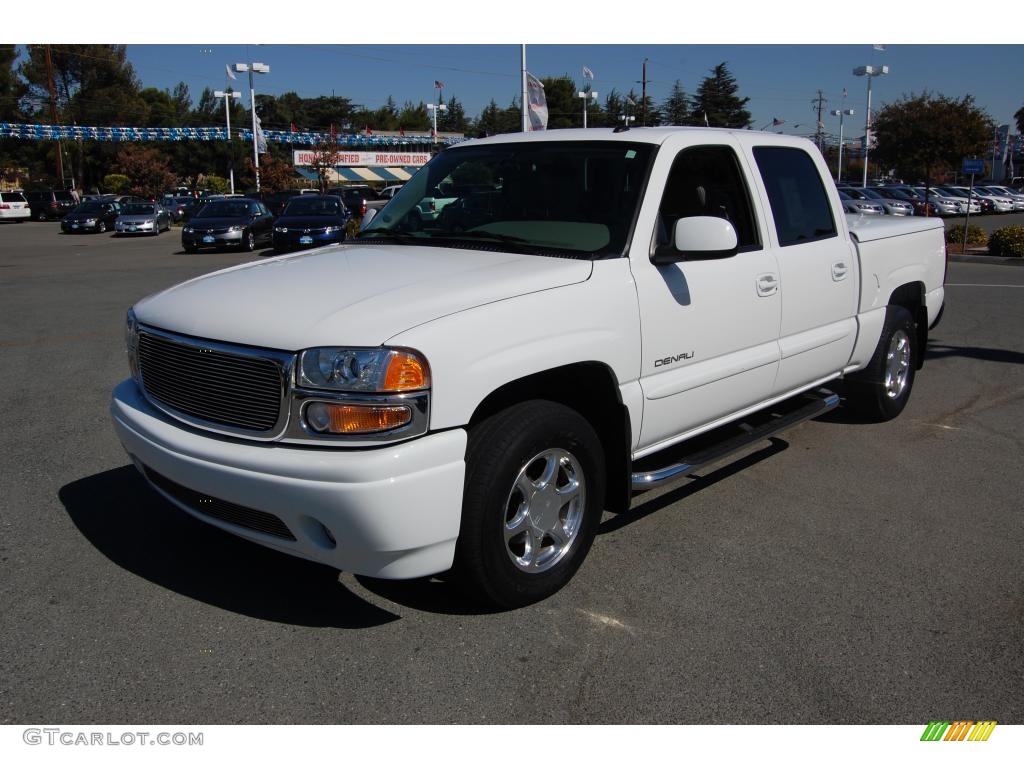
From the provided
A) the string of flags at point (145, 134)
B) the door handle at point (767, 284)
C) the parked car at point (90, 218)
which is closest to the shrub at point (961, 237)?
the door handle at point (767, 284)

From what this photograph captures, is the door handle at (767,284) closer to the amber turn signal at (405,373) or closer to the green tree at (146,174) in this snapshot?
the amber turn signal at (405,373)

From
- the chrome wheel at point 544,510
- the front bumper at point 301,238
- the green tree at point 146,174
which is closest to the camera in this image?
the chrome wheel at point 544,510

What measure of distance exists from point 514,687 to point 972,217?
155 feet

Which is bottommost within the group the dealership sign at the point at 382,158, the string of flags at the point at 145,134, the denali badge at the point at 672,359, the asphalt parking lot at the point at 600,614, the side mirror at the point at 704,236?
the asphalt parking lot at the point at 600,614

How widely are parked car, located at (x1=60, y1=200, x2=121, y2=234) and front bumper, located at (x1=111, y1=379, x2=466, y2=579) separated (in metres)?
37.7

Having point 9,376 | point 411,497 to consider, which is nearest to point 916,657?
point 411,497

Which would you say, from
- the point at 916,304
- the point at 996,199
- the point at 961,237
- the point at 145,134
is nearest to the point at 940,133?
the point at 961,237

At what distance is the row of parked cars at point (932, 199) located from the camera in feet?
117

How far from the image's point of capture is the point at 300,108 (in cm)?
11206

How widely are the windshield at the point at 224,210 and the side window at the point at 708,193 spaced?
70.8 feet

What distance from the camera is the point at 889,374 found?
6.27 m

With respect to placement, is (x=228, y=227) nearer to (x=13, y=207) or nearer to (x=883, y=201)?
(x=883, y=201)
